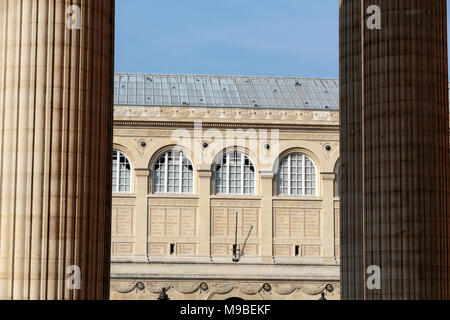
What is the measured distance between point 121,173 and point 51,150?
163 ft

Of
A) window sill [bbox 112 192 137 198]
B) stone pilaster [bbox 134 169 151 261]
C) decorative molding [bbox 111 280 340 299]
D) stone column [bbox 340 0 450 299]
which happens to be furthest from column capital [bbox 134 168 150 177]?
stone column [bbox 340 0 450 299]

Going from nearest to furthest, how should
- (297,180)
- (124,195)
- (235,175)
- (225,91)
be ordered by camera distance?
1. (124,195)
2. (235,175)
3. (297,180)
4. (225,91)

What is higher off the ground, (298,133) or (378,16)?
(298,133)

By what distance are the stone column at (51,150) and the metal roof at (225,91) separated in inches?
2033

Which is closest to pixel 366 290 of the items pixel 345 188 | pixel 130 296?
pixel 345 188

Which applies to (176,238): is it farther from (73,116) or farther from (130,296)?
(73,116)

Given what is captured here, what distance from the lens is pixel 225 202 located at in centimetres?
6412

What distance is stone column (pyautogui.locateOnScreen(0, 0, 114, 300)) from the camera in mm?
14188

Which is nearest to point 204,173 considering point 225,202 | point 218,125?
point 225,202

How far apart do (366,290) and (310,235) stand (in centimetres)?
4771

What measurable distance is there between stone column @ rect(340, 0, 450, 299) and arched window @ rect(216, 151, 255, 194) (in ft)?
155

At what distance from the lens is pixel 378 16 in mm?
16797

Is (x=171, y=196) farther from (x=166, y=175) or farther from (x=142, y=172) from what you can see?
(x=142, y=172)

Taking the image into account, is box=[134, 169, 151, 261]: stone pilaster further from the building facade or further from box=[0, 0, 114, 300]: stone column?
box=[0, 0, 114, 300]: stone column
